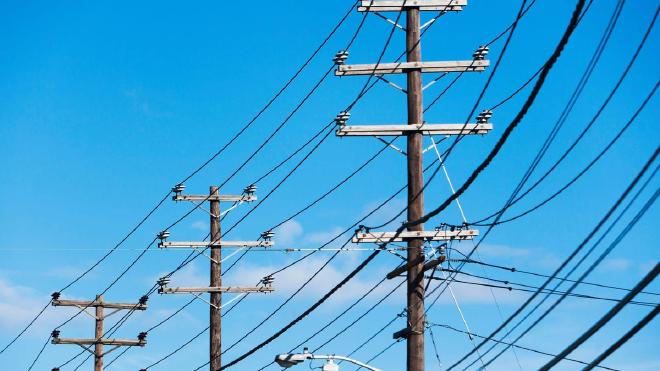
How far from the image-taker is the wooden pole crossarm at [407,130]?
2450 centimetres

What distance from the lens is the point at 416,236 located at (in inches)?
943

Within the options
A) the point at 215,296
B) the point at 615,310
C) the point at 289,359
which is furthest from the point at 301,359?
the point at 615,310

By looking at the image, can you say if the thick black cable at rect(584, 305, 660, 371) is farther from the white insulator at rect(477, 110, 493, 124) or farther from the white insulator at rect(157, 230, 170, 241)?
the white insulator at rect(157, 230, 170, 241)

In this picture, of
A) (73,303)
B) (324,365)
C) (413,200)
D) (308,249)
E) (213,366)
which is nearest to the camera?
(413,200)

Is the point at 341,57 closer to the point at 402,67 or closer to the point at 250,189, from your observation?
the point at 402,67

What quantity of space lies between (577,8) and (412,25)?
11.9 meters

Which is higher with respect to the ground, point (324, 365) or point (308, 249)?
point (308, 249)

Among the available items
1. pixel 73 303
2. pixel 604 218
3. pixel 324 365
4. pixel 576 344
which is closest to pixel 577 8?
pixel 604 218

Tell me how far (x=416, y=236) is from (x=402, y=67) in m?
3.30

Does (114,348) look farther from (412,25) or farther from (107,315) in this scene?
(412,25)

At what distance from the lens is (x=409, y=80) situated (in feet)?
81.8

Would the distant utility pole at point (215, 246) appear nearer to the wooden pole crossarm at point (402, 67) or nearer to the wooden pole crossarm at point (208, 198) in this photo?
the wooden pole crossarm at point (208, 198)

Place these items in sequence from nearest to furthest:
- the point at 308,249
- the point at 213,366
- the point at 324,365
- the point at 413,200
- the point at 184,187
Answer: the point at 413,200
the point at 324,365
the point at 308,249
the point at 213,366
the point at 184,187

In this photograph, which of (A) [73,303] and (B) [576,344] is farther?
(A) [73,303]
